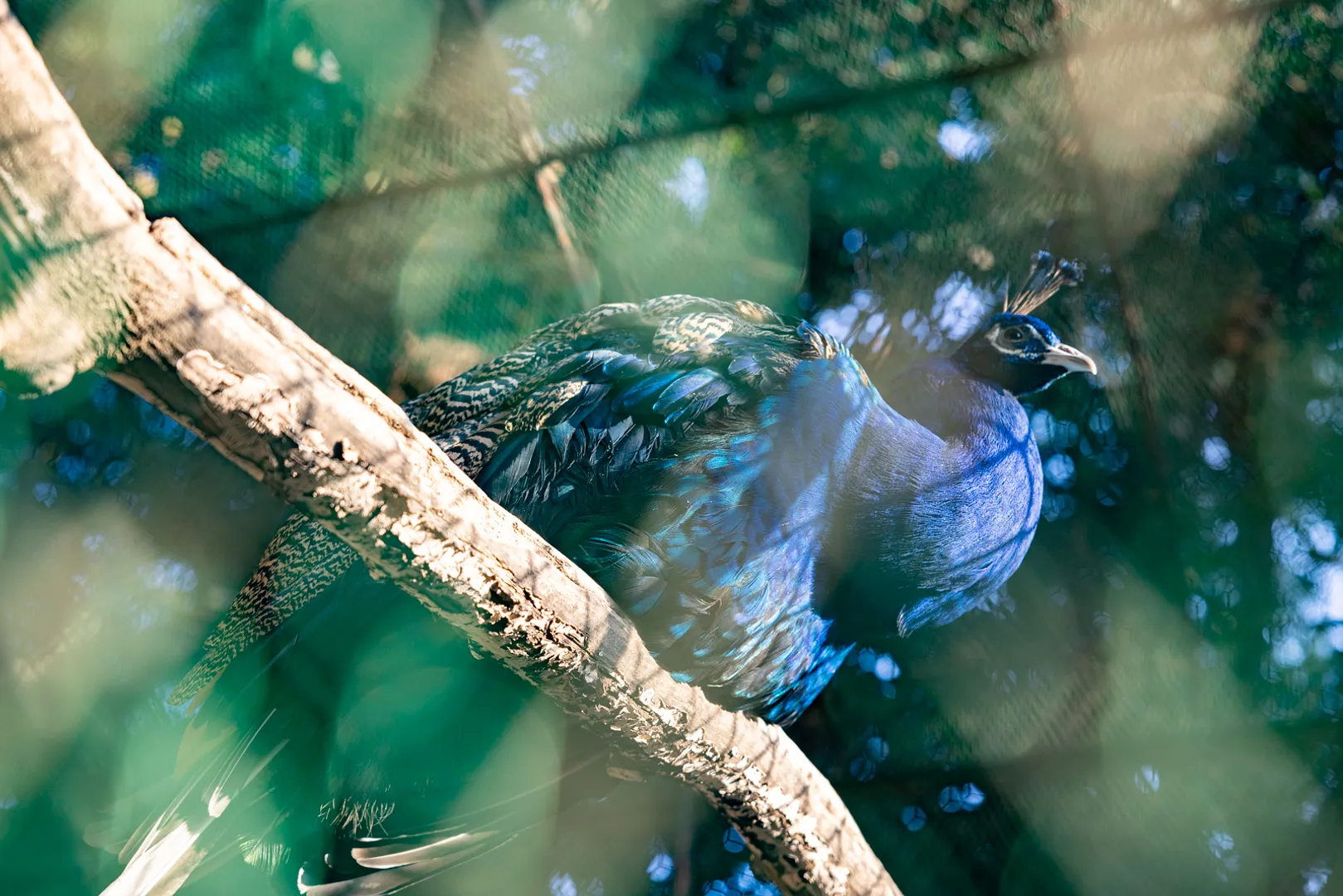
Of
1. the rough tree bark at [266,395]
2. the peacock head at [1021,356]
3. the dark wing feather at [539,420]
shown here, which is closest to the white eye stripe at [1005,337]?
the peacock head at [1021,356]

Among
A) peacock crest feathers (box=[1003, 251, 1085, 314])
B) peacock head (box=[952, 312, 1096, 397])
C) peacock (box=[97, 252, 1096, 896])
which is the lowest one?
peacock (box=[97, 252, 1096, 896])

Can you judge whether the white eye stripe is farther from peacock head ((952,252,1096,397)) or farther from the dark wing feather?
the dark wing feather

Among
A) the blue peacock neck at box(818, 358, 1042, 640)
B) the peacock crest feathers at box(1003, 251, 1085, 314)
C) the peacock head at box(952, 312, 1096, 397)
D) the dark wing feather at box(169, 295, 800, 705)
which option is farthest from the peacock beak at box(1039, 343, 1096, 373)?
the dark wing feather at box(169, 295, 800, 705)

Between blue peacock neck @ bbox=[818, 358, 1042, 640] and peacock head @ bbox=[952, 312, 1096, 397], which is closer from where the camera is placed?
blue peacock neck @ bbox=[818, 358, 1042, 640]

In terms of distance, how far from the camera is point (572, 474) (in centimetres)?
122

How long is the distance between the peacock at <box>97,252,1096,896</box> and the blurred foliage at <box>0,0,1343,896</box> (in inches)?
8.8

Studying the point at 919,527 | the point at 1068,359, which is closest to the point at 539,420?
the point at 919,527

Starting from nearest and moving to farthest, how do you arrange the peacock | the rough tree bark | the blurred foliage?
the rough tree bark < the peacock < the blurred foliage

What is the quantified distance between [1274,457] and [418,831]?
1.51 metres

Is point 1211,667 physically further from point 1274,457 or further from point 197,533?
point 197,533

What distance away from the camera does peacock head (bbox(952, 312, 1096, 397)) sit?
155cm

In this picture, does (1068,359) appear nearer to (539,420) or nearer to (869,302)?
(869,302)

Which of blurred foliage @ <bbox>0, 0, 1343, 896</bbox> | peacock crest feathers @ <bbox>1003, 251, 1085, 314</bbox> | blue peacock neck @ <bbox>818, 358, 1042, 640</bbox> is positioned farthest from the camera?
peacock crest feathers @ <bbox>1003, 251, 1085, 314</bbox>

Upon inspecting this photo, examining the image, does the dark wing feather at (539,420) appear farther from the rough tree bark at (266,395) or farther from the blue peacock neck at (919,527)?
the rough tree bark at (266,395)
